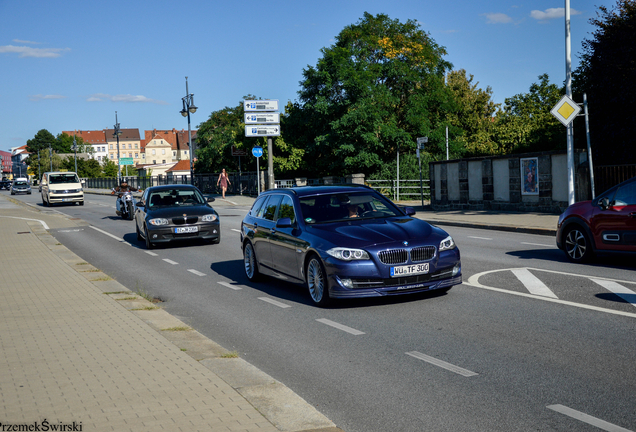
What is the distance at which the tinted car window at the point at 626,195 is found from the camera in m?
10.8

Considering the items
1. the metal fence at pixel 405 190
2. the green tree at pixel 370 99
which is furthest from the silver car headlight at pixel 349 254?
the green tree at pixel 370 99

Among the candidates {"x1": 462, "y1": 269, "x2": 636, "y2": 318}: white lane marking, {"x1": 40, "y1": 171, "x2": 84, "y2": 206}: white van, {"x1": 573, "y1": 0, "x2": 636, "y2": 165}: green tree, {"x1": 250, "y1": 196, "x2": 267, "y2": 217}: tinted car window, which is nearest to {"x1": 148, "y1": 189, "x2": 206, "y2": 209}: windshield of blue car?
{"x1": 250, "y1": 196, "x2": 267, "y2": 217}: tinted car window

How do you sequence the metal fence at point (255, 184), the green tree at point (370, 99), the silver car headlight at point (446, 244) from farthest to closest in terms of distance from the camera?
the green tree at point (370, 99) → the metal fence at point (255, 184) → the silver car headlight at point (446, 244)

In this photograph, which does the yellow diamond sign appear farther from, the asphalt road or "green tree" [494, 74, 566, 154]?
"green tree" [494, 74, 566, 154]

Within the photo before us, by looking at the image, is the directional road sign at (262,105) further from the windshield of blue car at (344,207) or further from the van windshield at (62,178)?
the windshield of blue car at (344,207)

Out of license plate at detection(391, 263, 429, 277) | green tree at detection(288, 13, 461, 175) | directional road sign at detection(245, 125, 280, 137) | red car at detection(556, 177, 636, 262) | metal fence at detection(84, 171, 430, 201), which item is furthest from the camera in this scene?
directional road sign at detection(245, 125, 280, 137)

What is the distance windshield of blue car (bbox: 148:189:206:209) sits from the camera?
17.4 m

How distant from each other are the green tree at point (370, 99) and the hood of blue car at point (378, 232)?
3255 cm

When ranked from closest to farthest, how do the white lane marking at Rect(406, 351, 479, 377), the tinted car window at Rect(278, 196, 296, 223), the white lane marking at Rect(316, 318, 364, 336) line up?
the white lane marking at Rect(406, 351, 479, 377) → the white lane marking at Rect(316, 318, 364, 336) → the tinted car window at Rect(278, 196, 296, 223)

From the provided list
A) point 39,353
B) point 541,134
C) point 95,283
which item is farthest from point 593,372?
point 541,134

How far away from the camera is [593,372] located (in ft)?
17.3

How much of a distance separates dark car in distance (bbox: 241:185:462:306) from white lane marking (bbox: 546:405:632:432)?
363cm

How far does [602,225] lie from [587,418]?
24.6ft

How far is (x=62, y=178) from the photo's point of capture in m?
42.9
